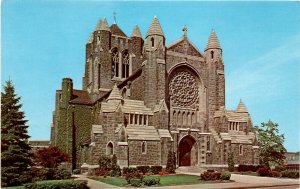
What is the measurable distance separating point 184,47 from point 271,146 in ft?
68.0

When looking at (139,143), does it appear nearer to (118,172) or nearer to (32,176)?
(118,172)

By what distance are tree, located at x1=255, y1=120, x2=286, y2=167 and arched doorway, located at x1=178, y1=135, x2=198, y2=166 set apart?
1161 centimetres

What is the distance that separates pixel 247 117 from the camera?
49594mm

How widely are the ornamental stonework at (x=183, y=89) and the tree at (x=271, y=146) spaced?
562 inches

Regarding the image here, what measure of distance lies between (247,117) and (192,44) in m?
12.9

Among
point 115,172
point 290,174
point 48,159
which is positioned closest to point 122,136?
point 115,172

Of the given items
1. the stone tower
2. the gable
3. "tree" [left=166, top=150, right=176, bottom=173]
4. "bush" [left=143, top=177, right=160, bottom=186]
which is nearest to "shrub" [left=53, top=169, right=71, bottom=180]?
"bush" [left=143, top=177, right=160, bottom=186]

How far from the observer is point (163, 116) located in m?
42.5

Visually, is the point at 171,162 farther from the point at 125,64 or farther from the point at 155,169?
the point at 125,64

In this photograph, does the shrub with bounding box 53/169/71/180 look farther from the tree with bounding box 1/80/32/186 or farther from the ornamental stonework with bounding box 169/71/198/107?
the ornamental stonework with bounding box 169/71/198/107

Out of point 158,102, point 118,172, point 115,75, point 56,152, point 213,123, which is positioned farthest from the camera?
point 115,75

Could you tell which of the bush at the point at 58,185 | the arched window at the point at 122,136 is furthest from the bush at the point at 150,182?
the arched window at the point at 122,136

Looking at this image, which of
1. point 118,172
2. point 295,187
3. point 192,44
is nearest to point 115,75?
point 192,44

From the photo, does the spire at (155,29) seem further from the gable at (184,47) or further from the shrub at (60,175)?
the shrub at (60,175)
